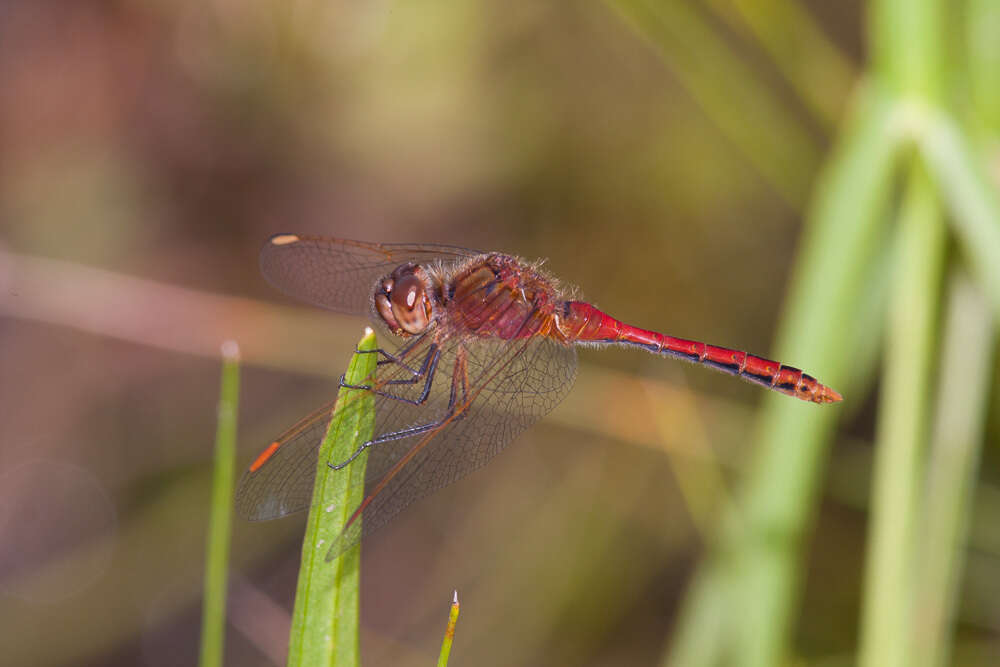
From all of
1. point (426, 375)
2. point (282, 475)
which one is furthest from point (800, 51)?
point (282, 475)

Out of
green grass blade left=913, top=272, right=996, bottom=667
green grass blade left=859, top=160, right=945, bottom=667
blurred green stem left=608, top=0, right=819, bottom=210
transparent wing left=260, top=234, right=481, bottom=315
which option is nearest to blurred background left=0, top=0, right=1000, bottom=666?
blurred green stem left=608, top=0, right=819, bottom=210

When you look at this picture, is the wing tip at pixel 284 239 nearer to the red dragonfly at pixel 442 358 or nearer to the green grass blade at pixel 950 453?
the red dragonfly at pixel 442 358

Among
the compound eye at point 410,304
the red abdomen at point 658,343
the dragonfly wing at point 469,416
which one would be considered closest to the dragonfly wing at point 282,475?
the dragonfly wing at point 469,416

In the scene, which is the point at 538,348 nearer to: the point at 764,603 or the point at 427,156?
the point at 764,603

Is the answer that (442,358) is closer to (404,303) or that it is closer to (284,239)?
(404,303)

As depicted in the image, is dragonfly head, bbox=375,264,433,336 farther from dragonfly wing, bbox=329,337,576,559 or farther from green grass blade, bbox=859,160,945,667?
green grass blade, bbox=859,160,945,667

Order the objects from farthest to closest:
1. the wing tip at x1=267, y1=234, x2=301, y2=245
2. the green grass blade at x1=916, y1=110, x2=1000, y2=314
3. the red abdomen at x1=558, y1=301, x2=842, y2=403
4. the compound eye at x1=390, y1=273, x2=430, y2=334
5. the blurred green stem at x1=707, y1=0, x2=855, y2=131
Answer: the blurred green stem at x1=707, y1=0, x2=855, y2=131 → the wing tip at x1=267, y1=234, x2=301, y2=245 → the red abdomen at x1=558, y1=301, x2=842, y2=403 → the compound eye at x1=390, y1=273, x2=430, y2=334 → the green grass blade at x1=916, y1=110, x2=1000, y2=314
